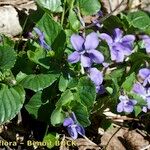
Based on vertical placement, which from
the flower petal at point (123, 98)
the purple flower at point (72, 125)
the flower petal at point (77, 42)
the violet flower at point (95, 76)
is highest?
the flower petal at point (77, 42)

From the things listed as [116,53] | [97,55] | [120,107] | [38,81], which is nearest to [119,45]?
[116,53]

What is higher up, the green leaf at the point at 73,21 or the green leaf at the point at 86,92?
the green leaf at the point at 73,21

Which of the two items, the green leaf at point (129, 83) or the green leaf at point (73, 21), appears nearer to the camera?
the green leaf at point (129, 83)

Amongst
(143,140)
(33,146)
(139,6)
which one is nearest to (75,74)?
(33,146)

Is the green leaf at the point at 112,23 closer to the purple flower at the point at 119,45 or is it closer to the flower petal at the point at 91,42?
the purple flower at the point at 119,45

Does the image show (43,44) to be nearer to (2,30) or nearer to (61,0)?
(61,0)

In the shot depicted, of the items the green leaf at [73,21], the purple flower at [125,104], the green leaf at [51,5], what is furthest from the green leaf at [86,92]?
the green leaf at [51,5]

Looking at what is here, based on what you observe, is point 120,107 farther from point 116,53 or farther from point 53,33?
point 53,33
